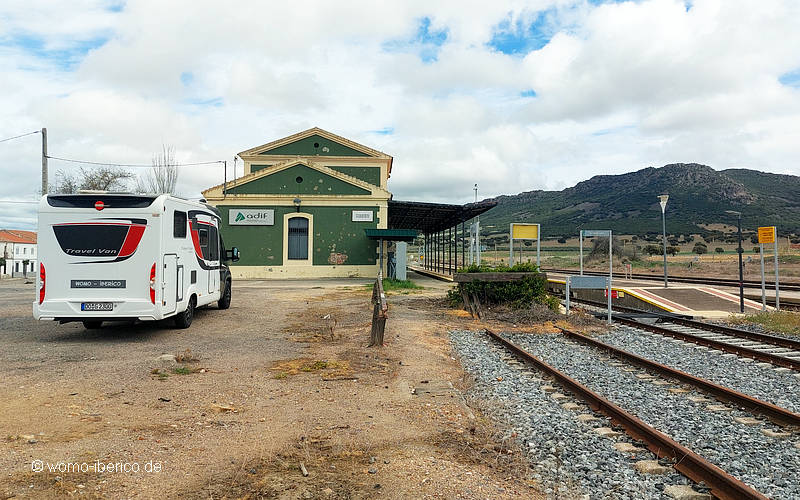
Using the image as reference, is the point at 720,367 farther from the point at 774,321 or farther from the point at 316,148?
the point at 316,148

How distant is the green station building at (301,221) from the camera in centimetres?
3097

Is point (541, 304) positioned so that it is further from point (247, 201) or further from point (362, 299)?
point (247, 201)

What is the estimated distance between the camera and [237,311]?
14555 mm

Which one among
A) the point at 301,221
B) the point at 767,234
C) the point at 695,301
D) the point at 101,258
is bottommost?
the point at 695,301

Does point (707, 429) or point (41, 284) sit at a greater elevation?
point (41, 284)

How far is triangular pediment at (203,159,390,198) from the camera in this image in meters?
31.2

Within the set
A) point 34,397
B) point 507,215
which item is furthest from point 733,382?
point 507,215

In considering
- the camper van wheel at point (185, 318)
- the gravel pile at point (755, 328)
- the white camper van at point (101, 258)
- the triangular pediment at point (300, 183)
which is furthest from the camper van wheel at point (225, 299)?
the triangular pediment at point (300, 183)

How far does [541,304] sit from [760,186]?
122m

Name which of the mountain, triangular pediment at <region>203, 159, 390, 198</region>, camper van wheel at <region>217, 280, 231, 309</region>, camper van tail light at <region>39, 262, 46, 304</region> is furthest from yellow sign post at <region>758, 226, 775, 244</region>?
the mountain

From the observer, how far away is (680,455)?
423 cm

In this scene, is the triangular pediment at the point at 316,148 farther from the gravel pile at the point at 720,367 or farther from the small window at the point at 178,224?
the gravel pile at the point at 720,367

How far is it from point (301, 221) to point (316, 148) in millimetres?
7858

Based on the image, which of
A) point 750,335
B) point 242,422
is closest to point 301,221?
point 750,335
